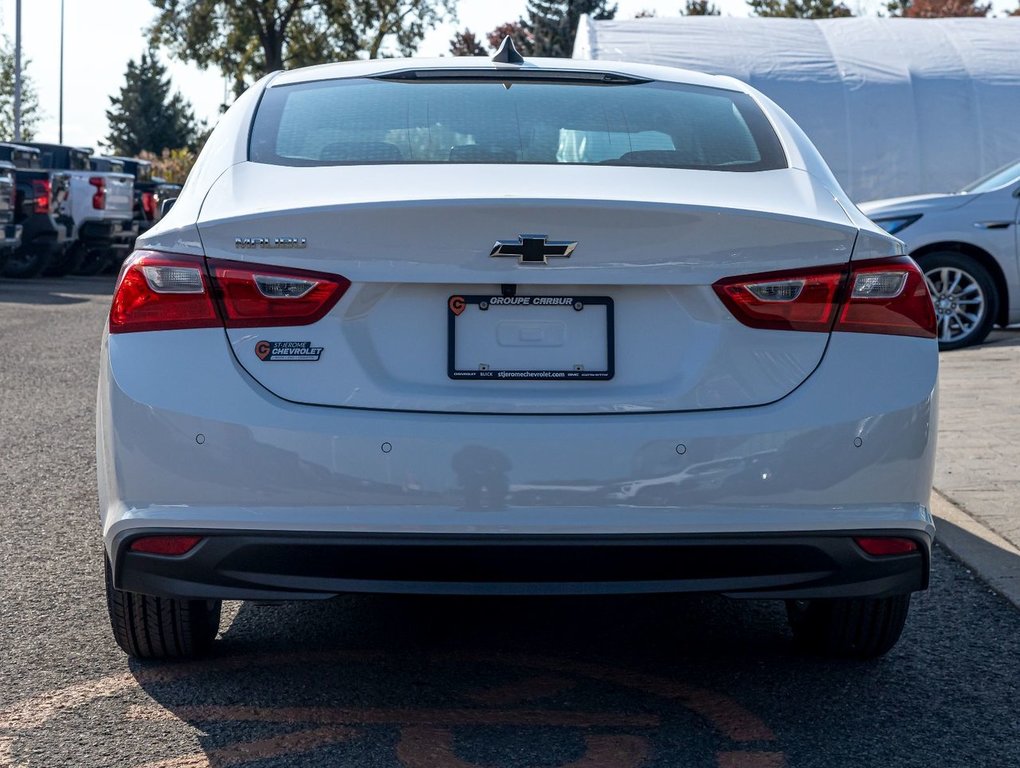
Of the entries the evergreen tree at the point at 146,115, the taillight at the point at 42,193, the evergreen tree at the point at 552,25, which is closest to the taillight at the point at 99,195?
the taillight at the point at 42,193

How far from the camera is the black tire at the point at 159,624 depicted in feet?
12.5

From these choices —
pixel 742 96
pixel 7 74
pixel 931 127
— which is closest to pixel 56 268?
pixel 931 127

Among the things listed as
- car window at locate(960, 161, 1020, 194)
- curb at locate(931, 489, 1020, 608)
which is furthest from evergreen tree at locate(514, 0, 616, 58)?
curb at locate(931, 489, 1020, 608)

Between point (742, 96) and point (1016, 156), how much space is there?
16.9 meters

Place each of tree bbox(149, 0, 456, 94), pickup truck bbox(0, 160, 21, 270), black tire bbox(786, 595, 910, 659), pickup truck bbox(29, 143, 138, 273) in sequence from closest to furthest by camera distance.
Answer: black tire bbox(786, 595, 910, 659)
pickup truck bbox(0, 160, 21, 270)
pickup truck bbox(29, 143, 138, 273)
tree bbox(149, 0, 456, 94)

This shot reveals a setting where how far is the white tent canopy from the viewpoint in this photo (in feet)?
65.2

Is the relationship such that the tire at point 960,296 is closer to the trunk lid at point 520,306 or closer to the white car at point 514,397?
the white car at point 514,397

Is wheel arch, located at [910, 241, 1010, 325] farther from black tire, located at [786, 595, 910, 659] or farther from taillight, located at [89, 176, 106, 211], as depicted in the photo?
taillight, located at [89, 176, 106, 211]

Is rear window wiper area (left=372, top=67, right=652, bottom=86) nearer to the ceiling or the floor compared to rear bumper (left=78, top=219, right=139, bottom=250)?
nearer to the ceiling

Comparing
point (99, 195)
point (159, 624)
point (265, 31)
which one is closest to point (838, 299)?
point (159, 624)

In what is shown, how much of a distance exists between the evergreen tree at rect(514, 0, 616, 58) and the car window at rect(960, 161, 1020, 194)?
59.6 m

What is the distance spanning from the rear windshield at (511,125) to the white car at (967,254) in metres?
9.07

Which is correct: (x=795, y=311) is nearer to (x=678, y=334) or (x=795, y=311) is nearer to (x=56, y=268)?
(x=678, y=334)

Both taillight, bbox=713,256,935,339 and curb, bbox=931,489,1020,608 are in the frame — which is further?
curb, bbox=931,489,1020,608
